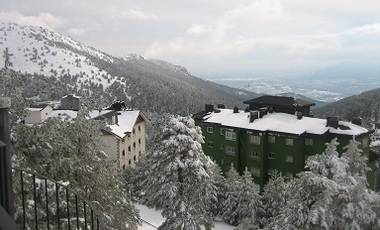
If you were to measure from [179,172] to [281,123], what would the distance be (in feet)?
80.7

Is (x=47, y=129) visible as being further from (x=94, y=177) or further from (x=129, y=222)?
(x=129, y=222)

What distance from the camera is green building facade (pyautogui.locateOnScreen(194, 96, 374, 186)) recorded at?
1815 inches

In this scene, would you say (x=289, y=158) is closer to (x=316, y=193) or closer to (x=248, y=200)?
(x=248, y=200)

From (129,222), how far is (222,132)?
34227mm

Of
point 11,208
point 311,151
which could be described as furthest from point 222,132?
point 11,208

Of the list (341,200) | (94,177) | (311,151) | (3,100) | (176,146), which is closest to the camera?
(3,100)

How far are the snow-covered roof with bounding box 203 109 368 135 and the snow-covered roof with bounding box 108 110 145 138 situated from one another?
11187 mm

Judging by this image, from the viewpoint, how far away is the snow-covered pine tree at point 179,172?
87.4 ft

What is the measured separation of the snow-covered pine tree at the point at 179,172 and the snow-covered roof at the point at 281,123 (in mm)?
21481

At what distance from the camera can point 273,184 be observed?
132 ft

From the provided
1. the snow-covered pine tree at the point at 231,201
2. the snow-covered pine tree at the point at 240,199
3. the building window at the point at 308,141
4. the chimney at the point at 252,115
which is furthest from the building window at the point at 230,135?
the snow-covered pine tree at the point at 231,201

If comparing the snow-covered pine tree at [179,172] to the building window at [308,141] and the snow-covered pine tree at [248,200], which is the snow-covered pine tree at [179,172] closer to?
the snow-covered pine tree at [248,200]

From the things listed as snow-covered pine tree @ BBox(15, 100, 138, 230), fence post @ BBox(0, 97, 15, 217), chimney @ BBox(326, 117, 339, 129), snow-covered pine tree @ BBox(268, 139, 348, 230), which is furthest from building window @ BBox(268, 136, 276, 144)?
fence post @ BBox(0, 97, 15, 217)

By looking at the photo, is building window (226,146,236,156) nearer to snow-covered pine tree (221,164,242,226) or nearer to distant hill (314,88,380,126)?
snow-covered pine tree (221,164,242,226)
